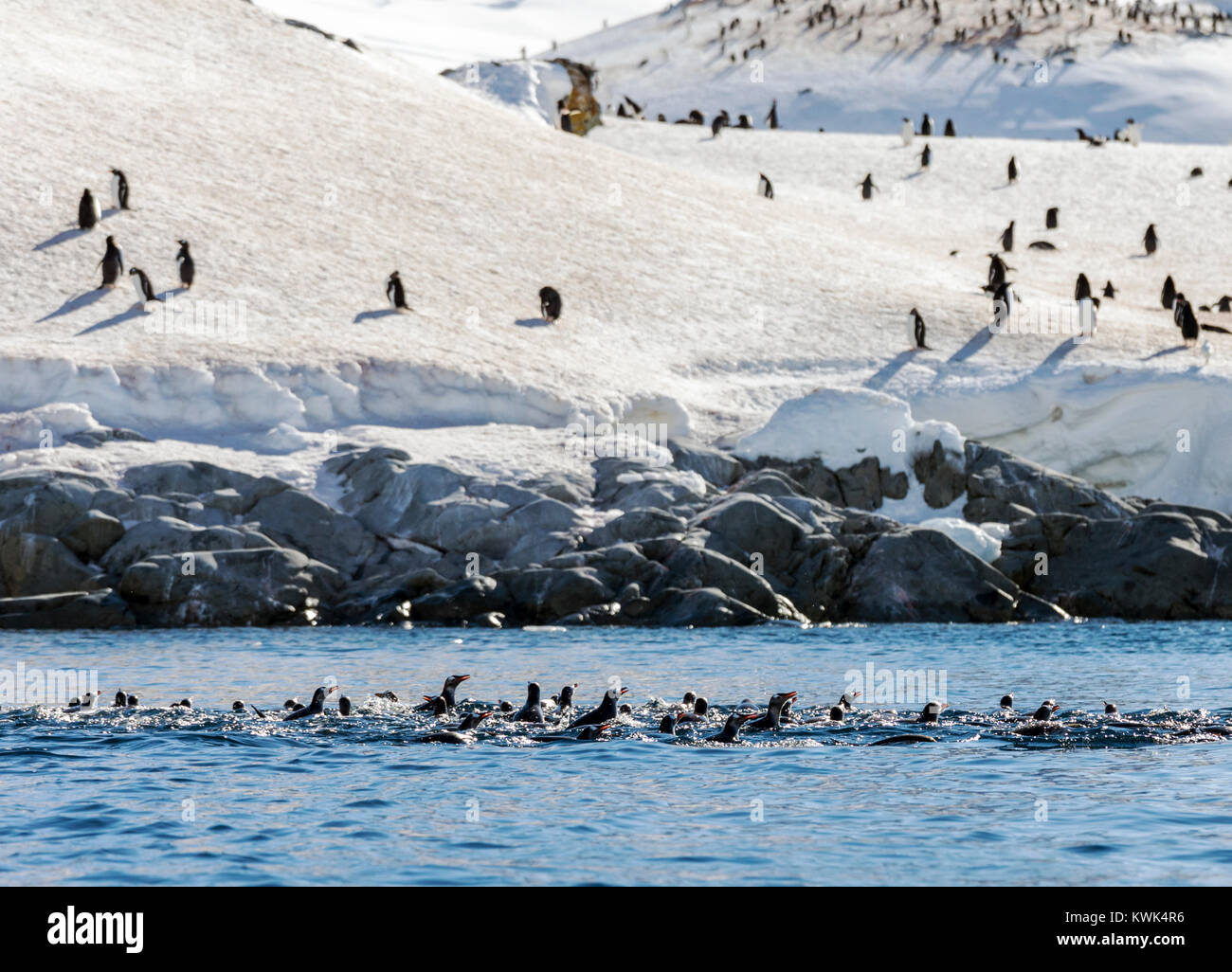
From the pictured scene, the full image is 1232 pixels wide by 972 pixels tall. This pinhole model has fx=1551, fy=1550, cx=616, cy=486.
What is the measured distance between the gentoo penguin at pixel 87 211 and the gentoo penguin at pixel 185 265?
2.63 meters

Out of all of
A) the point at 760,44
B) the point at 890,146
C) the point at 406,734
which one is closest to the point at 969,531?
the point at 406,734

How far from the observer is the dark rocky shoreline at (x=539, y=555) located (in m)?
22.2

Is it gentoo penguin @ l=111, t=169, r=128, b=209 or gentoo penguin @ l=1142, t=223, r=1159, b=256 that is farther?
gentoo penguin @ l=1142, t=223, r=1159, b=256

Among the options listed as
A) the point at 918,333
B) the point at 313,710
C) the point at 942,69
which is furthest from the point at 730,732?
the point at 942,69

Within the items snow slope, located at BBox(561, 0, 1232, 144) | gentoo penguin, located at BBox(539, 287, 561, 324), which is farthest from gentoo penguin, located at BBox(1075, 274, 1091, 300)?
snow slope, located at BBox(561, 0, 1232, 144)

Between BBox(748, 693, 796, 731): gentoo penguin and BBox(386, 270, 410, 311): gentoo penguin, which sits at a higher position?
BBox(386, 270, 410, 311): gentoo penguin

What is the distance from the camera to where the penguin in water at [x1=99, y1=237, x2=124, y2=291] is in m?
31.4

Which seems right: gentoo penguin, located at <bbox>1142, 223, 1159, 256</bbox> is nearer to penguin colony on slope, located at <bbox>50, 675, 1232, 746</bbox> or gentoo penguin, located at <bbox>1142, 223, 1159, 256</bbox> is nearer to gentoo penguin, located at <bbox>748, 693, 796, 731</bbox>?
penguin colony on slope, located at <bbox>50, 675, 1232, 746</bbox>

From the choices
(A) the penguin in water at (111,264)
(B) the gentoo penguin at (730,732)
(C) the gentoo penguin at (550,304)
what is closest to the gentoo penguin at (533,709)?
(B) the gentoo penguin at (730,732)

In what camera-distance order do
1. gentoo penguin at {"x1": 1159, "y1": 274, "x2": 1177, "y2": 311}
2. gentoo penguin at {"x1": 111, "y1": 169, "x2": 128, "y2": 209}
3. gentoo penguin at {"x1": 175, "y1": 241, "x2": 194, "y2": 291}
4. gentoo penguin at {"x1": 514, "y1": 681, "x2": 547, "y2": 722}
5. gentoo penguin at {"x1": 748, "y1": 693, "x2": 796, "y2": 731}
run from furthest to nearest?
gentoo penguin at {"x1": 1159, "y1": 274, "x2": 1177, "y2": 311}, gentoo penguin at {"x1": 111, "y1": 169, "x2": 128, "y2": 209}, gentoo penguin at {"x1": 175, "y1": 241, "x2": 194, "y2": 291}, gentoo penguin at {"x1": 514, "y1": 681, "x2": 547, "y2": 722}, gentoo penguin at {"x1": 748, "y1": 693, "x2": 796, "y2": 731}

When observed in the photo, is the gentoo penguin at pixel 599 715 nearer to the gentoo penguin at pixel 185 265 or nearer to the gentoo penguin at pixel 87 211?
the gentoo penguin at pixel 185 265

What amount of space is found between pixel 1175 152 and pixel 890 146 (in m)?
10.8

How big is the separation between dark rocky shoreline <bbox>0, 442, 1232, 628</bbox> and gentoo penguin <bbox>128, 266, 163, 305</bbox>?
7744 mm

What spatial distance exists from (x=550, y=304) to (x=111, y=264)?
9.21 m
